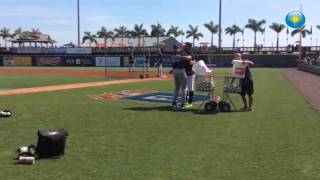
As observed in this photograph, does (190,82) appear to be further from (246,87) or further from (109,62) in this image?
(109,62)

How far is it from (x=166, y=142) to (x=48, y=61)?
72.5m

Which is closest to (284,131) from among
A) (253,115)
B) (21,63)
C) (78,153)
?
(253,115)

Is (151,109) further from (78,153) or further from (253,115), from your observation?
(78,153)

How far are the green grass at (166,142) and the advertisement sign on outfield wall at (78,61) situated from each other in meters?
61.1

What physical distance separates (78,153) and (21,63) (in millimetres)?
74192

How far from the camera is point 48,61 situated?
7950 cm

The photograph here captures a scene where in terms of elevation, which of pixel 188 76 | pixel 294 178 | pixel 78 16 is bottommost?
pixel 294 178

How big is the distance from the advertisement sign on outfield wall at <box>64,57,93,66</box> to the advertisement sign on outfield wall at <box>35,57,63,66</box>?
3.81 feet

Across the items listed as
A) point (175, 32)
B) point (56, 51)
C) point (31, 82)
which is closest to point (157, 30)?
point (175, 32)

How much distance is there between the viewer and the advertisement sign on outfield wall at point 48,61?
78250mm

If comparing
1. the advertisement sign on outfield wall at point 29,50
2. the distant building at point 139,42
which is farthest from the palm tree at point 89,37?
the advertisement sign on outfield wall at point 29,50

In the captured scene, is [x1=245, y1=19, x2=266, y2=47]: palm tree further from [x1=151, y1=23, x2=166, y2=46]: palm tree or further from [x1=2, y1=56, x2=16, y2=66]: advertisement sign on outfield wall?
[x1=2, y1=56, x2=16, y2=66]: advertisement sign on outfield wall

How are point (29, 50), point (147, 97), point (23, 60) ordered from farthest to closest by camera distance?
point (29, 50) < point (23, 60) < point (147, 97)

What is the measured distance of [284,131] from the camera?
1084 centimetres
